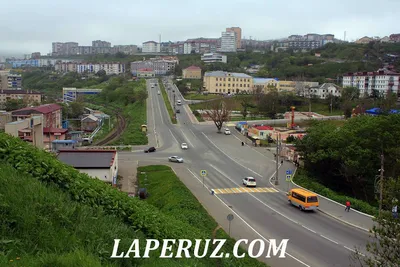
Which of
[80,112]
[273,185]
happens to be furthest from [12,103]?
[273,185]

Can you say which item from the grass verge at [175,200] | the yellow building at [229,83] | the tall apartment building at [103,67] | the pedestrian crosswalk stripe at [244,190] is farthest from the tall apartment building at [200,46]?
the pedestrian crosswalk stripe at [244,190]

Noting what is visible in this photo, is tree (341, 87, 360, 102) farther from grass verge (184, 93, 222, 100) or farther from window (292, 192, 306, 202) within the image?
window (292, 192, 306, 202)

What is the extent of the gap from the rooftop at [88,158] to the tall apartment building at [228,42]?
105 meters

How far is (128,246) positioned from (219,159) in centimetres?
1811

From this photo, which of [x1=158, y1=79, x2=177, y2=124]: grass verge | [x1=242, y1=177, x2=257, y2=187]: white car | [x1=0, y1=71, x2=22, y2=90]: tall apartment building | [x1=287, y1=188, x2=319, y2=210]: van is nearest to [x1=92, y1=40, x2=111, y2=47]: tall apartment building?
[x1=0, y1=71, x2=22, y2=90]: tall apartment building

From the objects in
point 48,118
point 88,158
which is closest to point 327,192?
point 88,158

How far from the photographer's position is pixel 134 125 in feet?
116

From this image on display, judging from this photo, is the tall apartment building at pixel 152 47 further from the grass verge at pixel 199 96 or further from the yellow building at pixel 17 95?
the grass verge at pixel 199 96

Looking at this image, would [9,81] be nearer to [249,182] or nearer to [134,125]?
[134,125]

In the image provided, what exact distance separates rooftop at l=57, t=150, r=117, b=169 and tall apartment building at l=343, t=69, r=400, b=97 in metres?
43.6

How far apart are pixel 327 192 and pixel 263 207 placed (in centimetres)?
307

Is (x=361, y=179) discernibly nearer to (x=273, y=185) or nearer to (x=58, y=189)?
(x=273, y=185)

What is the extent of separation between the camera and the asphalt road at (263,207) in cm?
1023

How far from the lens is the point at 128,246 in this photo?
17.5 feet
